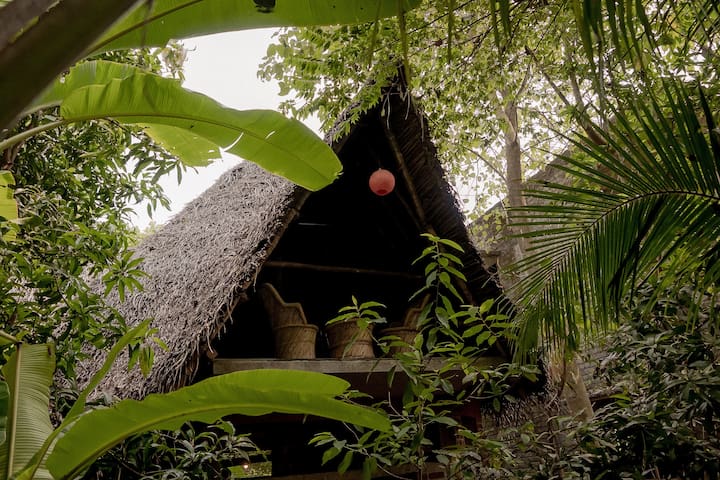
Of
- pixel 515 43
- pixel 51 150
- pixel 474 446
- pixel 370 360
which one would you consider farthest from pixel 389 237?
pixel 51 150

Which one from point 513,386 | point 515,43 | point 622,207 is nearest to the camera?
point 622,207

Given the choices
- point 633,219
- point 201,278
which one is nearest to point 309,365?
point 201,278

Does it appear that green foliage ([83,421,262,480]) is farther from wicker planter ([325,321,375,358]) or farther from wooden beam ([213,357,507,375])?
wicker planter ([325,321,375,358])

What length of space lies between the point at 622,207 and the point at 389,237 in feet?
10.0

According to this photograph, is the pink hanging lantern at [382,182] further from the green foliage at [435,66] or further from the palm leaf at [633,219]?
the palm leaf at [633,219]

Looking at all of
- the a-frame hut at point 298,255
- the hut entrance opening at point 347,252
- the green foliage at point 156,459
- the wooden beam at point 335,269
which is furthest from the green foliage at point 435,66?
the green foliage at point 156,459

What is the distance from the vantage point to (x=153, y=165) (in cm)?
334

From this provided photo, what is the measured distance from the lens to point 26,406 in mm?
1583

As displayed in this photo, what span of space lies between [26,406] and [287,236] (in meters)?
2.95

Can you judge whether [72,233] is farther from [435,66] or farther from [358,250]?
[435,66]

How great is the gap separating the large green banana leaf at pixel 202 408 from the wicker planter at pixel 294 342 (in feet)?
5.78

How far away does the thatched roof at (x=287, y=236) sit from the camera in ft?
9.90

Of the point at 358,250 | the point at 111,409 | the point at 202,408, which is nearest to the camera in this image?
the point at 111,409

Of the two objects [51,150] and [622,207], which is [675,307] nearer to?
[622,207]
